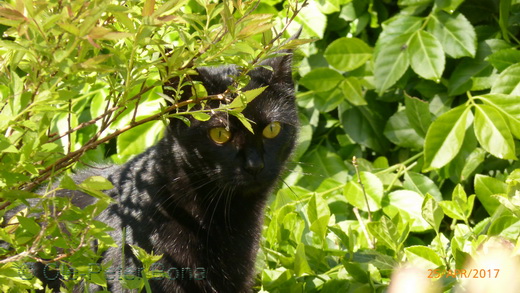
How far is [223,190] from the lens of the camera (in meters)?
1.86

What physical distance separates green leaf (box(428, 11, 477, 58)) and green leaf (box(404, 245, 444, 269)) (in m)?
0.98

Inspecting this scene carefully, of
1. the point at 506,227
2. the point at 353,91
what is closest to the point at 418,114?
the point at 353,91

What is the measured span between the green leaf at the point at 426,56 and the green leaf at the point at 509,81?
0.70 feet

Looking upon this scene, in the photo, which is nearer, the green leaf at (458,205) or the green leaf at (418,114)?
the green leaf at (458,205)

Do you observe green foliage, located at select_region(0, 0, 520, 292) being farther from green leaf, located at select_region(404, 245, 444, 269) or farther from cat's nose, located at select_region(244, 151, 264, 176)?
cat's nose, located at select_region(244, 151, 264, 176)

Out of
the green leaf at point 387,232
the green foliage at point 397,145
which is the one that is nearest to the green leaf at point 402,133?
the green foliage at point 397,145

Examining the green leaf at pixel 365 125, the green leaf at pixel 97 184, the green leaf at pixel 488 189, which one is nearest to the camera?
the green leaf at pixel 97 184

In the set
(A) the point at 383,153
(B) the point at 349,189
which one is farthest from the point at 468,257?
(A) the point at 383,153

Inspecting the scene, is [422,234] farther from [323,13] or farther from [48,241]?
[48,241]

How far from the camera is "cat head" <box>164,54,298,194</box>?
181 centimetres

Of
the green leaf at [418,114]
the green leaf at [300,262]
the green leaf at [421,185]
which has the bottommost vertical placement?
the green leaf at [421,185]

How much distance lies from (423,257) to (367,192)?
66 centimetres

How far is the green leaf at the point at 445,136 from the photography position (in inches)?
92.8

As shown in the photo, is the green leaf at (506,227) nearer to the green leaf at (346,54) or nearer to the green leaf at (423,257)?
the green leaf at (423,257)
